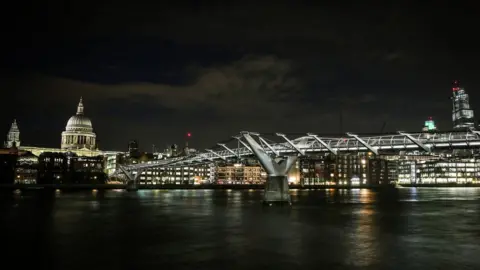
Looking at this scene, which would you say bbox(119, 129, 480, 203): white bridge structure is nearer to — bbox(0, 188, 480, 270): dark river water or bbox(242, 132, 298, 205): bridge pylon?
bbox(242, 132, 298, 205): bridge pylon

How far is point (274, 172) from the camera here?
63.9 meters

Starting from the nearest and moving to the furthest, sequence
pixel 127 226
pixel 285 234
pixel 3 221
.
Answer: pixel 285 234, pixel 127 226, pixel 3 221

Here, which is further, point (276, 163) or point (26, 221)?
point (276, 163)

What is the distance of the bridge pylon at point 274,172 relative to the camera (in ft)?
209

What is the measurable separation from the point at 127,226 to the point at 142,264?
20015mm

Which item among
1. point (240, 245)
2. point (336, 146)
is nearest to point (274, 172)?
point (336, 146)

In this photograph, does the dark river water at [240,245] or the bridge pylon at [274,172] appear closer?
the dark river water at [240,245]

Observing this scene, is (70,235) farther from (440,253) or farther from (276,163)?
(276,163)

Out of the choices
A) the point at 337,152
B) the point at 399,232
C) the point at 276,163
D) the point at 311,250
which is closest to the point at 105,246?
the point at 311,250

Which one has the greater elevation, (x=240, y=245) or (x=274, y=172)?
(x=274, y=172)

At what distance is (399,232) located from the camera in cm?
3731

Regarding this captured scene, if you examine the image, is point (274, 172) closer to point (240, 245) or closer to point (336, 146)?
point (336, 146)

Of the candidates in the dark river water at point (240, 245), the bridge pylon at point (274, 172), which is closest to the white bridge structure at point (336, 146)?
the bridge pylon at point (274, 172)

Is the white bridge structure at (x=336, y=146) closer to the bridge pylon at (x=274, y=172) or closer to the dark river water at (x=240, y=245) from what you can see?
the bridge pylon at (x=274, y=172)
